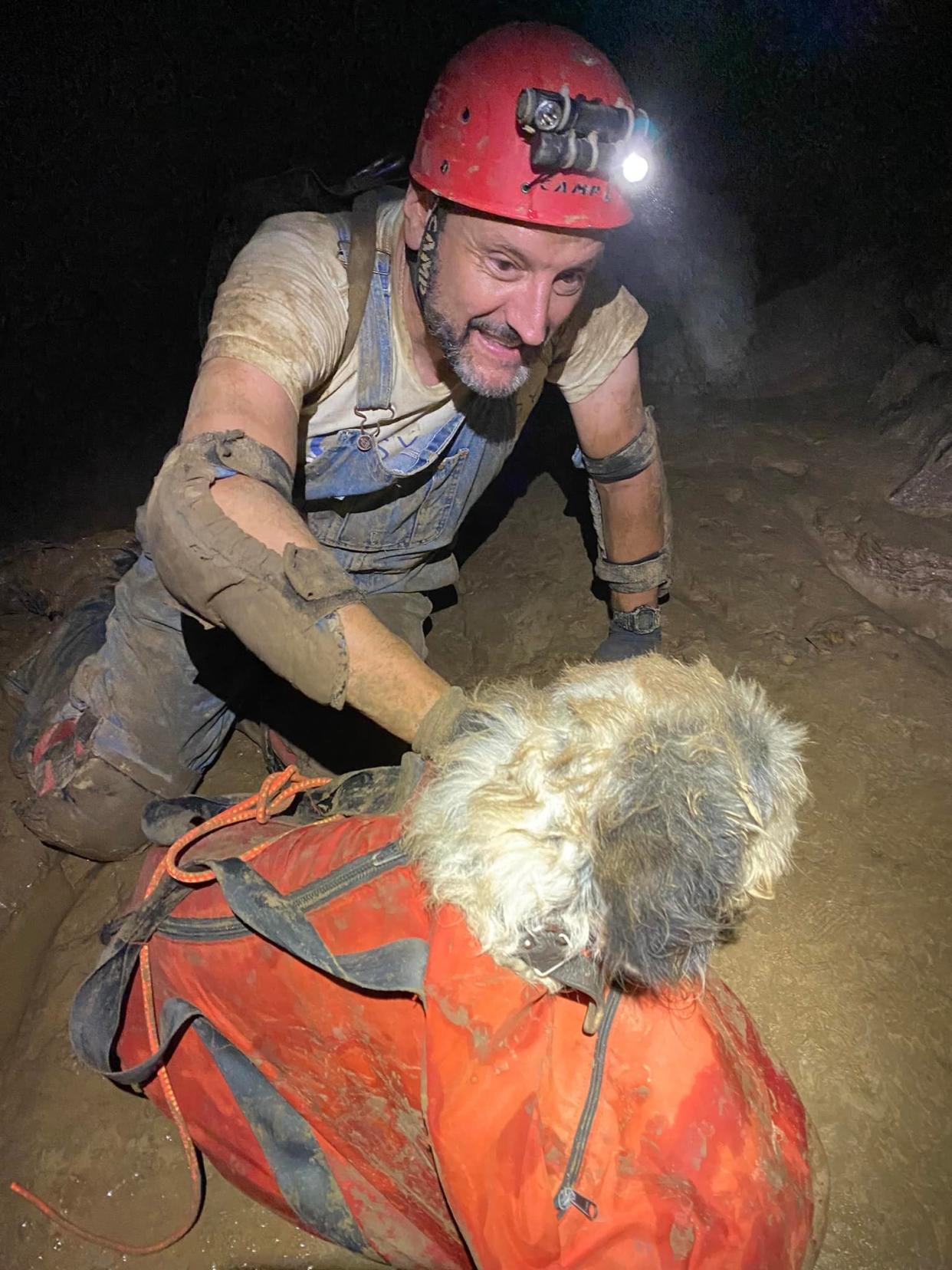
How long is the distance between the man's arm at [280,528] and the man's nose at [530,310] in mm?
658

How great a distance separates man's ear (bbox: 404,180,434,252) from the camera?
2039 millimetres

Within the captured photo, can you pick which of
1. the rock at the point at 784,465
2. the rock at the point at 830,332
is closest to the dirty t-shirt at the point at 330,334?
the rock at the point at 784,465

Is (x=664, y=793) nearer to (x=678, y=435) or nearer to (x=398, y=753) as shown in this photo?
(x=398, y=753)

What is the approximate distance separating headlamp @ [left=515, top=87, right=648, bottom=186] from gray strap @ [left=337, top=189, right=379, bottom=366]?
527mm

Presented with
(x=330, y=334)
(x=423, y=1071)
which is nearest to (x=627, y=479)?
(x=330, y=334)

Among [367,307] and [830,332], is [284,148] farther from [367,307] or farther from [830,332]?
[830,332]

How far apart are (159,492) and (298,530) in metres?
0.30

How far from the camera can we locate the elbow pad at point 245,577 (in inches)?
56.1

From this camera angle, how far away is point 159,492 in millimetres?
1573

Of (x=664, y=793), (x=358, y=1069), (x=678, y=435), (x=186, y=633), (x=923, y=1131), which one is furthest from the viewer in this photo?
(x=678, y=435)

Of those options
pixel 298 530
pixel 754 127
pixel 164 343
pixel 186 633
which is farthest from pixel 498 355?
pixel 754 127

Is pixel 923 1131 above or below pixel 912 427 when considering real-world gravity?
below

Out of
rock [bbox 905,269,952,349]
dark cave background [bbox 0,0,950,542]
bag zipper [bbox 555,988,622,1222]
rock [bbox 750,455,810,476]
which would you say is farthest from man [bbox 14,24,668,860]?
rock [bbox 905,269,952,349]

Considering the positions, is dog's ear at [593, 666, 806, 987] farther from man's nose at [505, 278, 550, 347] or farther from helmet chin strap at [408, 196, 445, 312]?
helmet chin strap at [408, 196, 445, 312]
